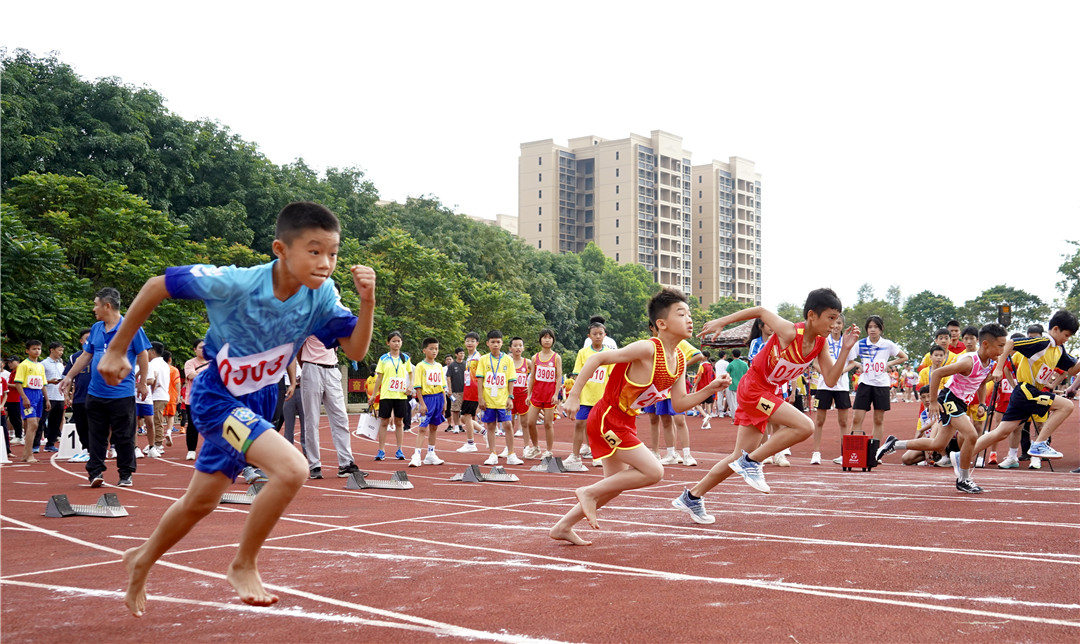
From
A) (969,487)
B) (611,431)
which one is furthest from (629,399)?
(969,487)

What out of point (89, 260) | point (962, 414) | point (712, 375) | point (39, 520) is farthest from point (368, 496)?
point (89, 260)

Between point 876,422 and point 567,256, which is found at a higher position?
point 567,256

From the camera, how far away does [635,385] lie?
648cm

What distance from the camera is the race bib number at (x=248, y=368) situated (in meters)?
4.25

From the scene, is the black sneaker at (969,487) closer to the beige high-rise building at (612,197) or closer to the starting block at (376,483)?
the starting block at (376,483)

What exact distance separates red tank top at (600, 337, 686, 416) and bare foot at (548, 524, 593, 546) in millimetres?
923

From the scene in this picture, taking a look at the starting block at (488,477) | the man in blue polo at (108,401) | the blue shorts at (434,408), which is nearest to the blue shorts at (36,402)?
the man in blue polo at (108,401)

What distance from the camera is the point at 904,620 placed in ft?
13.6

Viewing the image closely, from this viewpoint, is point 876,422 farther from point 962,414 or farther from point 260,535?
point 260,535

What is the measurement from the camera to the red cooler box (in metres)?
12.1

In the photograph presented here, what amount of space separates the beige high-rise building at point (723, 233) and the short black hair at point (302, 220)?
4785 inches

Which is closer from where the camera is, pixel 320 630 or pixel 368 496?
pixel 320 630

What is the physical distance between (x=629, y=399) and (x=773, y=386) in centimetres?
196

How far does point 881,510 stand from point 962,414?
2092 mm
